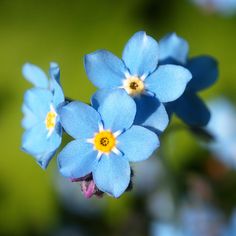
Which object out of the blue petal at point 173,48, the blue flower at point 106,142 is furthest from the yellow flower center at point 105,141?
the blue petal at point 173,48

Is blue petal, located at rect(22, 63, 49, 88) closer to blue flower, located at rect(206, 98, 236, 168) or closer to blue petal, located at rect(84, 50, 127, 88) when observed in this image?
blue petal, located at rect(84, 50, 127, 88)

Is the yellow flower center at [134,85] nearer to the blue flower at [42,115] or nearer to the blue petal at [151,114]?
the blue petal at [151,114]

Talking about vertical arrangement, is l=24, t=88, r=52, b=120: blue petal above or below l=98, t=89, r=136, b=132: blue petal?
below

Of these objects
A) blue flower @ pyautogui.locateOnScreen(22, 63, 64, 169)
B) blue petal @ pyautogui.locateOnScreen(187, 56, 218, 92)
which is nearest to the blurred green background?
blue petal @ pyautogui.locateOnScreen(187, 56, 218, 92)

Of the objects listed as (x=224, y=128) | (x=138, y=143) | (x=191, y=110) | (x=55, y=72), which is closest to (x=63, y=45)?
(x=224, y=128)

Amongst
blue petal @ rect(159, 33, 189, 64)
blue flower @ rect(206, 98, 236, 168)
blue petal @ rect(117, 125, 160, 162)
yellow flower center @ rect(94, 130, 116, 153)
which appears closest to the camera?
blue petal @ rect(117, 125, 160, 162)
